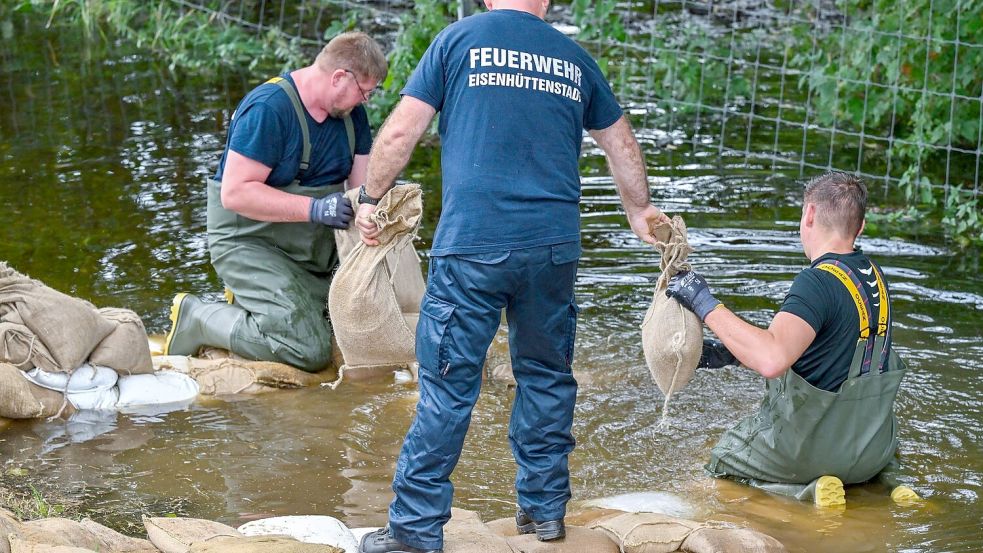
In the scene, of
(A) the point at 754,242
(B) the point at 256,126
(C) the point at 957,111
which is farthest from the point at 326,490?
(C) the point at 957,111

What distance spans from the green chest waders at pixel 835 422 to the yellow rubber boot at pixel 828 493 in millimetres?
43

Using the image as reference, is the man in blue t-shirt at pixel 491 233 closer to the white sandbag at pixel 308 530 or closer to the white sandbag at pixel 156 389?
the white sandbag at pixel 308 530

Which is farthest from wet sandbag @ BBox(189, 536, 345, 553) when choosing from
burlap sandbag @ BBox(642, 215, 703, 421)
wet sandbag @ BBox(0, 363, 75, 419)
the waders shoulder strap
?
the waders shoulder strap

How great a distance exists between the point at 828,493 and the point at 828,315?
0.65m

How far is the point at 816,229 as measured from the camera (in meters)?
4.31

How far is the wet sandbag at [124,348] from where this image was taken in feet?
17.1

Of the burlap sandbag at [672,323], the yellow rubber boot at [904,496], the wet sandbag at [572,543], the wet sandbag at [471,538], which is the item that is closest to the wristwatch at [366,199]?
the burlap sandbag at [672,323]

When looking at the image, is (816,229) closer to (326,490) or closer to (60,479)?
(326,490)

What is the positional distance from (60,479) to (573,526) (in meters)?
1.87

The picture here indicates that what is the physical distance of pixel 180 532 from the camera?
12.0 feet

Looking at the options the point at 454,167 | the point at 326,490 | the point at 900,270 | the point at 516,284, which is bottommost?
the point at 326,490

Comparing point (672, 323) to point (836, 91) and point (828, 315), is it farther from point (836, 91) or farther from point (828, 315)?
point (836, 91)

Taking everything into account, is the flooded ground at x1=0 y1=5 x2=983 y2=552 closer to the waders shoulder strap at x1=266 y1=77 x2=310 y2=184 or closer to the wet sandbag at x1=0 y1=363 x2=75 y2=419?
the wet sandbag at x1=0 y1=363 x2=75 y2=419

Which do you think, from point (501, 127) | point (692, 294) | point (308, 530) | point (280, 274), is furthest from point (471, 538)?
point (280, 274)
